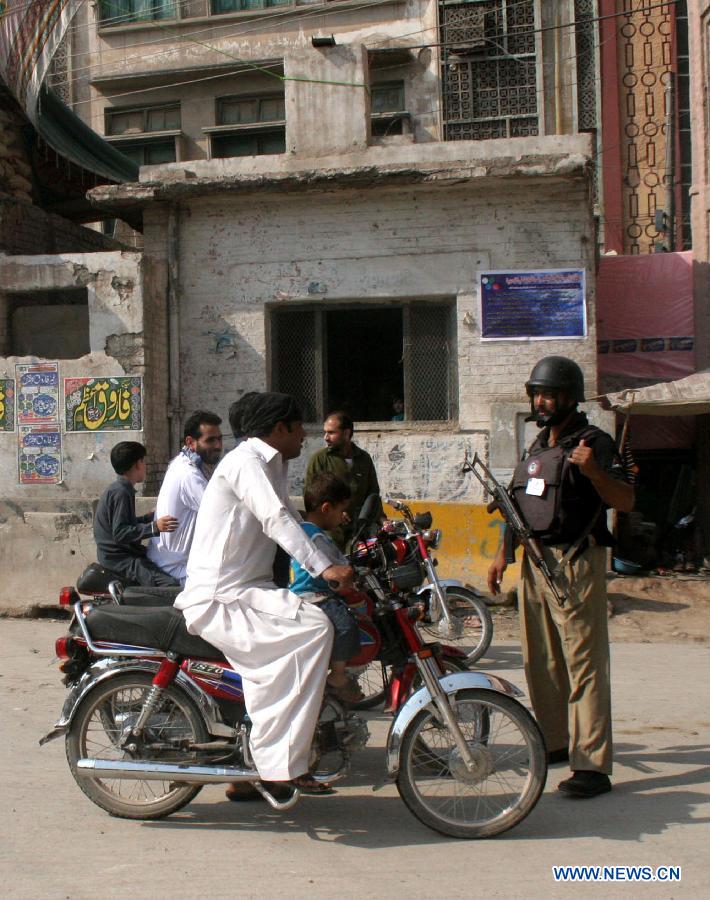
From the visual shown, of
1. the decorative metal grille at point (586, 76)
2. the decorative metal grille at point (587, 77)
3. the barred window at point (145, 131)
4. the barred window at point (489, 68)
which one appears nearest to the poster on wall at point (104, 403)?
the barred window at point (489, 68)

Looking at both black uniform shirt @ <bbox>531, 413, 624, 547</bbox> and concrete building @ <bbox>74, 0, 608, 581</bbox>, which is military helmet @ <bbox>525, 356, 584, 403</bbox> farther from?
concrete building @ <bbox>74, 0, 608, 581</bbox>

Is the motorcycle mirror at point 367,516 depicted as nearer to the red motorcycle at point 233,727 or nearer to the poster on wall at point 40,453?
the red motorcycle at point 233,727

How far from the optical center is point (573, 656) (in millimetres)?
4371

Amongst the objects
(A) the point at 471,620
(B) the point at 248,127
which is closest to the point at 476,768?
(A) the point at 471,620

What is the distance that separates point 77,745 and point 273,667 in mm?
991

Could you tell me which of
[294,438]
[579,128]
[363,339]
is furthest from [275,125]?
[294,438]

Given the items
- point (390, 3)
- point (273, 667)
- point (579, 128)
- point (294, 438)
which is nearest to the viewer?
point (273, 667)

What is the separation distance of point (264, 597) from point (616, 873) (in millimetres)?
1624

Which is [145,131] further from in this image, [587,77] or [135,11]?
[587,77]

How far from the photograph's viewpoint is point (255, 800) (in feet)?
14.3

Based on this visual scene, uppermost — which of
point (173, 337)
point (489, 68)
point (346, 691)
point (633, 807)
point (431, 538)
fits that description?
point (489, 68)

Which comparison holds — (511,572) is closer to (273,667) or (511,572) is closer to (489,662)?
(489,662)

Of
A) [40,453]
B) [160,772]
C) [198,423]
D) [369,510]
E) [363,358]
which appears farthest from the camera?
[363,358]

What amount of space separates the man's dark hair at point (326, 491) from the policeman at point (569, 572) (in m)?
0.89
